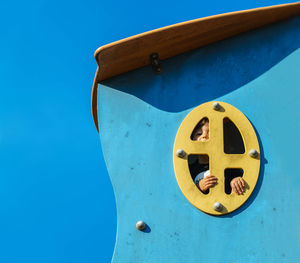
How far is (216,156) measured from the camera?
9.36 ft

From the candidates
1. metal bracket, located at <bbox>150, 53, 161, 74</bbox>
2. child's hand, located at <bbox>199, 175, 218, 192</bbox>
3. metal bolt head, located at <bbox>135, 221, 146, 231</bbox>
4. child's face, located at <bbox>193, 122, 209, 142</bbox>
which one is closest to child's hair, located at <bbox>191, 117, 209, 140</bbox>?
child's face, located at <bbox>193, 122, 209, 142</bbox>

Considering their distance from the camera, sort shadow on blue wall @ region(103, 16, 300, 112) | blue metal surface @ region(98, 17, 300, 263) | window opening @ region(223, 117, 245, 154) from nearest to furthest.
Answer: blue metal surface @ region(98, 17, 300, 263)
shadow on blue wall @ region(103, 16, 300, 112)
window opening @ region(223, 117, 245, 154)

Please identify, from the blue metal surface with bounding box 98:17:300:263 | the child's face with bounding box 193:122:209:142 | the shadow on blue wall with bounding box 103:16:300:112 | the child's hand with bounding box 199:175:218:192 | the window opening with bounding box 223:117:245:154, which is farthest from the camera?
the window opening with bounding box 223:117:245:154

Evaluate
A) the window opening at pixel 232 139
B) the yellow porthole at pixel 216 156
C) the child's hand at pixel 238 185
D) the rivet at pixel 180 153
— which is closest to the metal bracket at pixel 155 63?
the yellow porthole at pixel 216 156

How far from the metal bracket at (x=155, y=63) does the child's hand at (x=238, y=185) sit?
32.2 inches

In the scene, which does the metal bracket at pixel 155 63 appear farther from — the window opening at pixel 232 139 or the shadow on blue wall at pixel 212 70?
the window opening at pixel 232 139

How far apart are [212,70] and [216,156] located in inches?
21.6

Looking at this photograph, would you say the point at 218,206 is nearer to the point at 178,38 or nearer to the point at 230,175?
the point at 230,175

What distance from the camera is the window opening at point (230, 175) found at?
3002 millimetres

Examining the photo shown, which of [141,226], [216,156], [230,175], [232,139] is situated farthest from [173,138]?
[232,139]

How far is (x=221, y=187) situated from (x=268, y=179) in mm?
254

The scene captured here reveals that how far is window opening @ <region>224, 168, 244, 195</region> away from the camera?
3.00 metres

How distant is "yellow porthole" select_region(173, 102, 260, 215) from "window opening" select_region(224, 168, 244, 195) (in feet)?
0.64

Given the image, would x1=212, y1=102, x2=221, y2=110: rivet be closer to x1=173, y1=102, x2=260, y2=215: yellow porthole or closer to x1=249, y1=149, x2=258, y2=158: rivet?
x1=173, y1=102, x2=260, y2=215: yellow porthole
